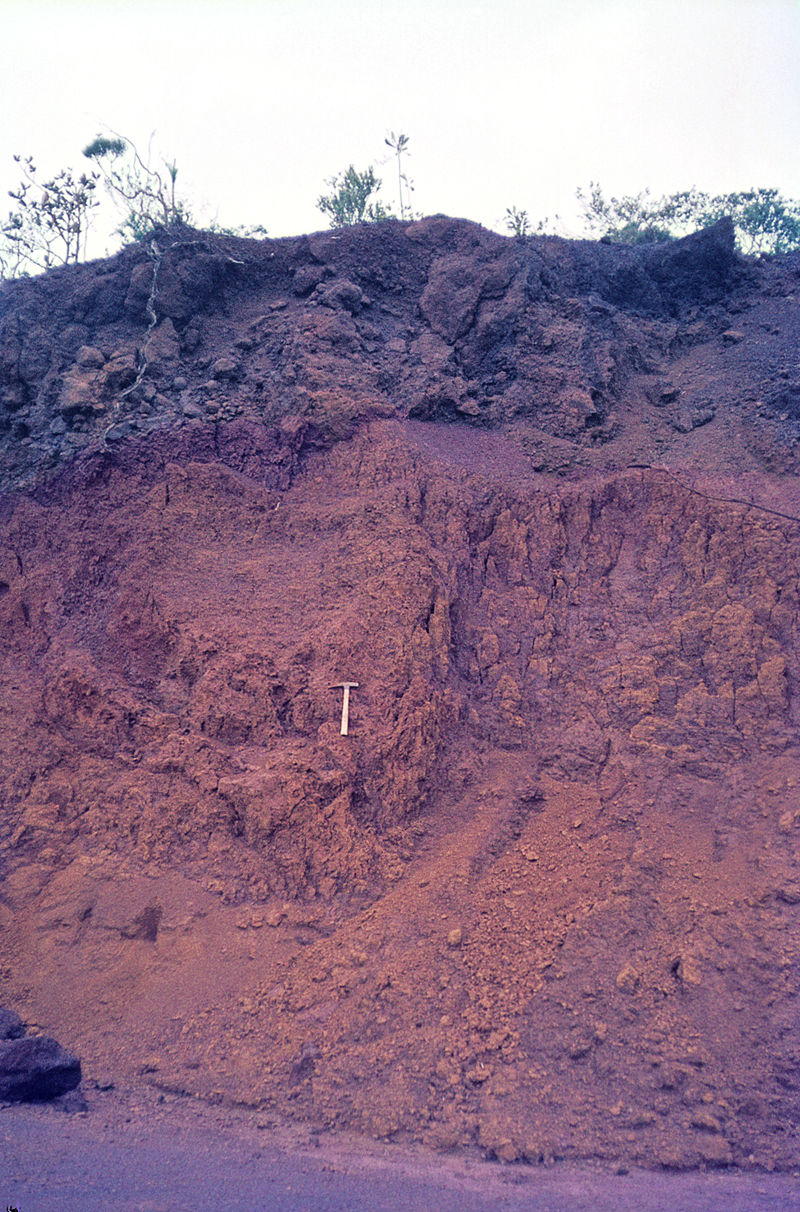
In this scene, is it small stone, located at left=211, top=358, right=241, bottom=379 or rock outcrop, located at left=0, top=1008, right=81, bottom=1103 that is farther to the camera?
small stone, located at left=211, top=358, right=241, bottom=379

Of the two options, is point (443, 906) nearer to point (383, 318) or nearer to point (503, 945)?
point (503, 945)

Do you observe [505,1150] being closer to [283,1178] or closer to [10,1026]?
[283,1178]

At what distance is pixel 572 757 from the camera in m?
6.57

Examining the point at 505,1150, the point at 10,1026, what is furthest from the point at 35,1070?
the point at 505,1150

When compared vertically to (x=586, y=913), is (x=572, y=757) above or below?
above

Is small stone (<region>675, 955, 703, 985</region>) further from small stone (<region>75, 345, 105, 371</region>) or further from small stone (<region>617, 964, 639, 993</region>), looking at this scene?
small stone (<region>75, 345, 105, 371</region>)

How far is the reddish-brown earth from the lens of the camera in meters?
4.96

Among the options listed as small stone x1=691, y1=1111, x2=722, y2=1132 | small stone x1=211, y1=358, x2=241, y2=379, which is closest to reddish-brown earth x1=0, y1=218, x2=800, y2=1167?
small stone x1=691, y1=1111, x2=722, y2=1132

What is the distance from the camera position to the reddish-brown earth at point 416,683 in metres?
4.96

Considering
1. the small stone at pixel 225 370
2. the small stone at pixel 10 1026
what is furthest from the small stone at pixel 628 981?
the small stone at pixel 225 370

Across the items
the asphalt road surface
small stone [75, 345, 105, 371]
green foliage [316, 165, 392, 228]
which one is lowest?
the asphalt road surface

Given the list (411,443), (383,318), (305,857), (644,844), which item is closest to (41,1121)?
(305,857)

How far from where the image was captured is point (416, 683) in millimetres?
6633

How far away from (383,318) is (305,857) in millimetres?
6637
